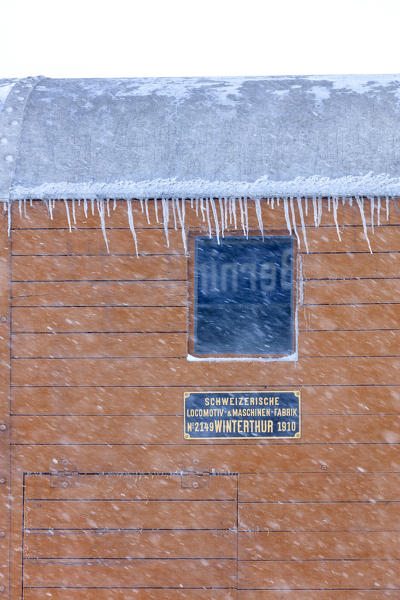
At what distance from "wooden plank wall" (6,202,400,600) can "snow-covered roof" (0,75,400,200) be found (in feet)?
0.73

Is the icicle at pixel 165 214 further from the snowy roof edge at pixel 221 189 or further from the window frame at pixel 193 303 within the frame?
the window frame at pixel 193 303

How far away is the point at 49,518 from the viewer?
3.71 m

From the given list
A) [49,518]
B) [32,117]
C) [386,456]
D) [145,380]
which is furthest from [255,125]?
[49,518]

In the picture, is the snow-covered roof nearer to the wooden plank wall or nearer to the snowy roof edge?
the snowy roof edge

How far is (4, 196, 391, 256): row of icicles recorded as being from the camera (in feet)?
12.2

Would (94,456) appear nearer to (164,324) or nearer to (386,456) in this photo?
(164,324)

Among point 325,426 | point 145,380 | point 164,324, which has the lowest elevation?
point 325,426

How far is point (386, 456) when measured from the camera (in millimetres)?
3668

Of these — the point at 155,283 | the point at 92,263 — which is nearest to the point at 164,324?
the point at 155,283

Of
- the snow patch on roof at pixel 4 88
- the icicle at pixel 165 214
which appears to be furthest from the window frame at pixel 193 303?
the snow patch on roof at pixel 4 88

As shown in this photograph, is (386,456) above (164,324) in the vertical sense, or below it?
below

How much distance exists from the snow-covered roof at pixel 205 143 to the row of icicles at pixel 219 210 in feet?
0.18

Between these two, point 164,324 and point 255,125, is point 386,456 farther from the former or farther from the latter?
point 255,125

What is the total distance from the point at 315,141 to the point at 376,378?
1552 mm
